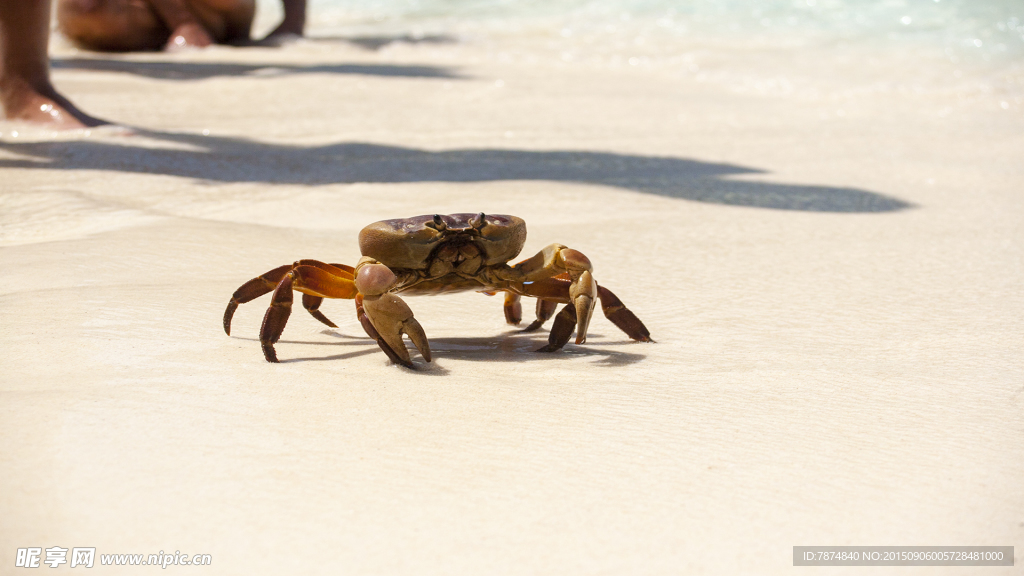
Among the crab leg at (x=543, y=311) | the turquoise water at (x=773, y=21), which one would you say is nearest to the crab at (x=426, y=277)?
the crab leg at (x=543, y=311)

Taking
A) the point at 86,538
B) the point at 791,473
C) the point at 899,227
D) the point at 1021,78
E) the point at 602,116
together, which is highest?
the point at 1021,78

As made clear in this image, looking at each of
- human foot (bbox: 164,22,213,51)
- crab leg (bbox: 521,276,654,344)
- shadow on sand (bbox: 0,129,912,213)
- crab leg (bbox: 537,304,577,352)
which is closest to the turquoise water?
human foot (bbox: 164,22,213,51)

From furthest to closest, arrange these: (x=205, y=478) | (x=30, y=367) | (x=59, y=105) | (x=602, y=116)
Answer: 1. (x=602, y=116)
2. (x=59, y=105)
3. (x=30, y=367)
4. (x=205, y=478)

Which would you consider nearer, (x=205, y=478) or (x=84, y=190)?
(x=205, y=478)

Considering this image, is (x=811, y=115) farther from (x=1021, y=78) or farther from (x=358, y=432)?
(x=358, y=432)

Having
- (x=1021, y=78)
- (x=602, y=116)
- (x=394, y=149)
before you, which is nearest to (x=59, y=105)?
(x=394, y=149)
